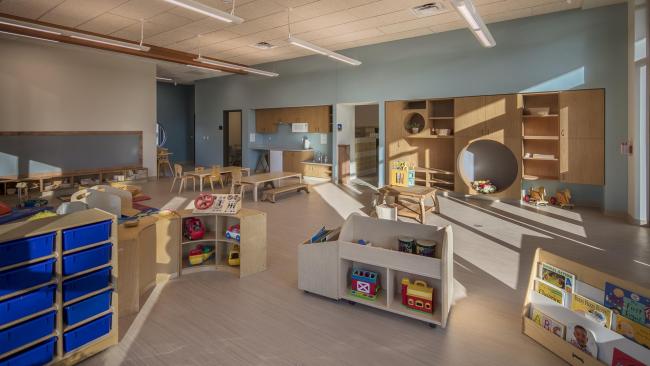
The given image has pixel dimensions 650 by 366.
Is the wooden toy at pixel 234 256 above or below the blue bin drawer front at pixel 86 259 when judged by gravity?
below

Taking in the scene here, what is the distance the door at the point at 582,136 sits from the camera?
6836 mm

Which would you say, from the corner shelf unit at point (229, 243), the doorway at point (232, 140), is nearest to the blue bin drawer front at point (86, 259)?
the corner shelf unit at point (229, 243)

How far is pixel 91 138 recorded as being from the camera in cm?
992

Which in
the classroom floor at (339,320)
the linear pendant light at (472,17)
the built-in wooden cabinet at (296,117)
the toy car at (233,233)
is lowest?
the classroom floor at (339,320)

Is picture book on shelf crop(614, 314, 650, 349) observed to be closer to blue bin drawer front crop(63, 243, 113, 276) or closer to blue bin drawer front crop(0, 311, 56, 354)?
blue bin drawer front crop(63, 243, 113, 276)

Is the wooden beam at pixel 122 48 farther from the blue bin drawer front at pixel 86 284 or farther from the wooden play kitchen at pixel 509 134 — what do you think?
the blue bin drawer front at pixel 86 284

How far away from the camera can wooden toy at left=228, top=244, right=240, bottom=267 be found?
4.04m

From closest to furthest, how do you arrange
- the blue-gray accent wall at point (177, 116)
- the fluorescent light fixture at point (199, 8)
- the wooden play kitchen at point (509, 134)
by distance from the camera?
the fluorescent light fixture at point (199, 8) < the wooden play kitchen at point (509, 134) < the blue-gray accent wall at point (177, 116)

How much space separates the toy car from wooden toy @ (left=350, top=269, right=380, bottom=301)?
1.46 m

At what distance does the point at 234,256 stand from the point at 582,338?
3136 millimetres

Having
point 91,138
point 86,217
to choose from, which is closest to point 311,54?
point 91,138

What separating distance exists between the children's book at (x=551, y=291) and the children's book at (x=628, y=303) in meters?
0.26

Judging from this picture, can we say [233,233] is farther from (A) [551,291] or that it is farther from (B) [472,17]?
(B) [472,17]

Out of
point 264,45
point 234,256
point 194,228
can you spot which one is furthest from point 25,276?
point 264,45
